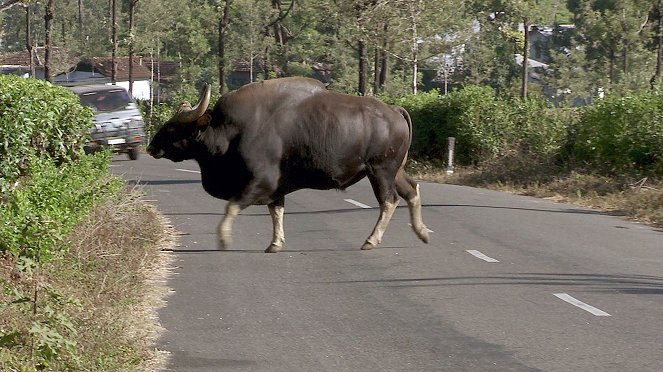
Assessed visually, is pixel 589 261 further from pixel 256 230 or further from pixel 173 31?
pixel 173 31

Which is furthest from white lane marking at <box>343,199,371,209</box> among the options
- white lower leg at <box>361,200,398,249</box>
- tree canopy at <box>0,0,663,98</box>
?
tree canopy at <box>0,0,663,98</box>

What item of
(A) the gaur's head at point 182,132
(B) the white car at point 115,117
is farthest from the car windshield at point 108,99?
(A) the gaur's head at point 182,132

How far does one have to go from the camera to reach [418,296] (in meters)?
11.4

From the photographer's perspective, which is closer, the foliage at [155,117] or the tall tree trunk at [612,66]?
the foliage at [155,117]

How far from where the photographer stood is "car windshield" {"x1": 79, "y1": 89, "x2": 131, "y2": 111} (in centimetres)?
3225

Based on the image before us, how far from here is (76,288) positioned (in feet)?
Answer: 33.3

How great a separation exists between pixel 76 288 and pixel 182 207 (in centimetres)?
889

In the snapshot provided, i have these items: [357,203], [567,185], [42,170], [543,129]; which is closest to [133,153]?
[543,129]

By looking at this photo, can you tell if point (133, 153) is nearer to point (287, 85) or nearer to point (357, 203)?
point (357, 203)

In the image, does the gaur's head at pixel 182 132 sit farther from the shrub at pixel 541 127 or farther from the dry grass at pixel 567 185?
the shrub at pixel 541 127

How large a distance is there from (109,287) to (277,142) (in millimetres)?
3338

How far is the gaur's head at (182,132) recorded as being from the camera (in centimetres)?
1335

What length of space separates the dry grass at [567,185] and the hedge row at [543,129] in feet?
1.29

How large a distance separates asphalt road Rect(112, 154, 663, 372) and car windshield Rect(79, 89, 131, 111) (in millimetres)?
14614
